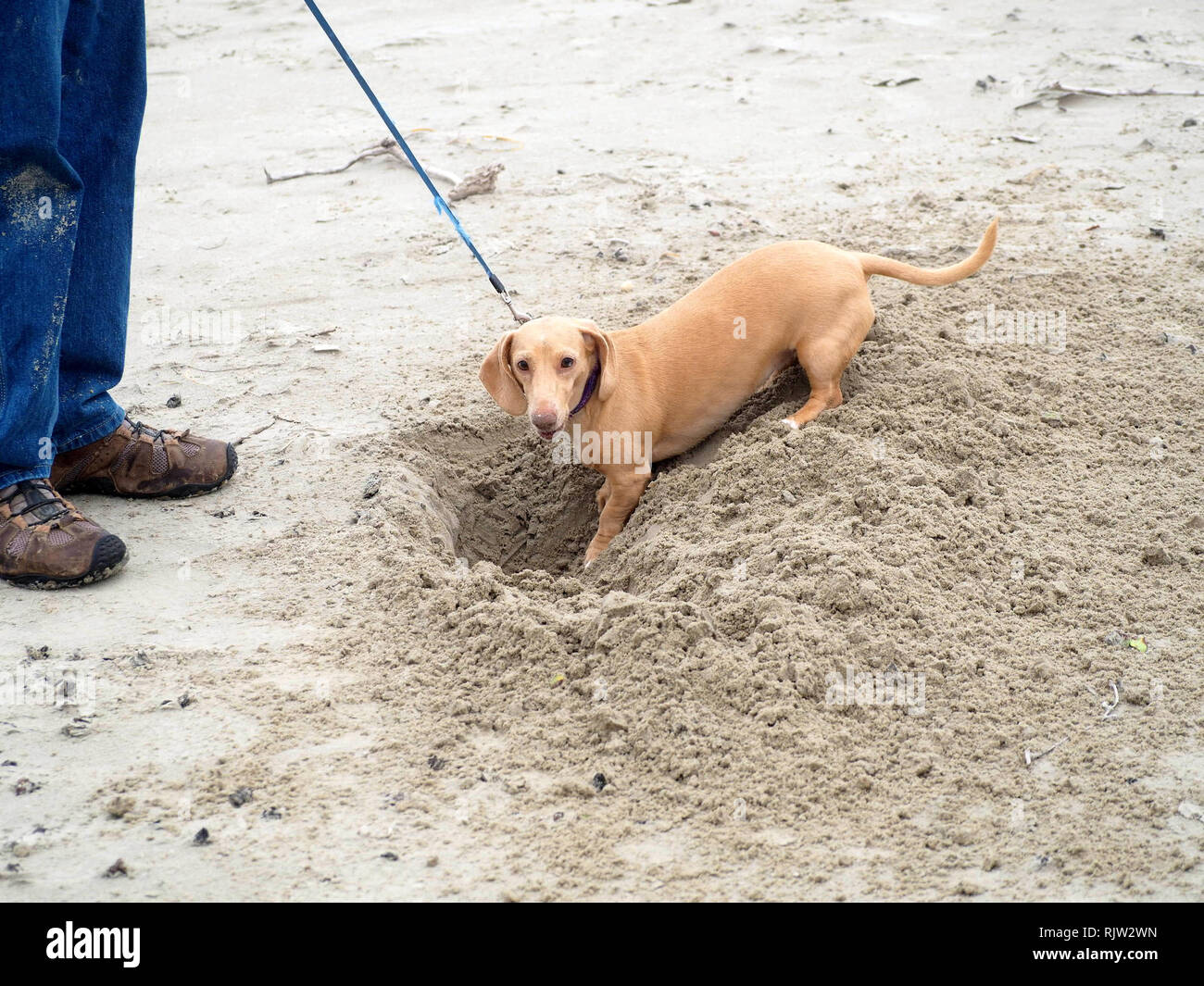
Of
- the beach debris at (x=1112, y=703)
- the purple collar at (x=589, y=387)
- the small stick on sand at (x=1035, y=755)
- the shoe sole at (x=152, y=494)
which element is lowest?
the shoe sole at (x=152, y=494)

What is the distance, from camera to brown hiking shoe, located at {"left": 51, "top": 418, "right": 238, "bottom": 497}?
3.58 meters

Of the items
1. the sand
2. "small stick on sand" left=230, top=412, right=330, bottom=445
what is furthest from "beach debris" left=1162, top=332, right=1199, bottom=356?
"small stick on sand" left=230, top=412, right=330, bottom=445

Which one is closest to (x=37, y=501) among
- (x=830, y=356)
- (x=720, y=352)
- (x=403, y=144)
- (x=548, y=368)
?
(x=548, y=368)

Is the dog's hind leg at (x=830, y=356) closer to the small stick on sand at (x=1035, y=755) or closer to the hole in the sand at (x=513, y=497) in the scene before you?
the hole in the sand at (x=513, y=497)

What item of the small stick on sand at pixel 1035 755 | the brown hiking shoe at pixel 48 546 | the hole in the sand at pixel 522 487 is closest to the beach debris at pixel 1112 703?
the small stick on sand at pixel 1035 755

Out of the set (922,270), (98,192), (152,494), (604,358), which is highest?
(98,192)

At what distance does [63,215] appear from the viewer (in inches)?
121

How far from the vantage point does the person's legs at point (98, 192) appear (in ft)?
10.7

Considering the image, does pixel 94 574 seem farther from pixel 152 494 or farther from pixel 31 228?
pixel 31 228

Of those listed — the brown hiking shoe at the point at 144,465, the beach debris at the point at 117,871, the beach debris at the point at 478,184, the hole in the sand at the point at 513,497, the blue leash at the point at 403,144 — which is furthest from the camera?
the beach debris at the point at 478,184

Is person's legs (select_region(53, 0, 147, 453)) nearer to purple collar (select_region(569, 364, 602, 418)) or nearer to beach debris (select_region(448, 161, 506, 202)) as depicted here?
purple collar (select_region(569, 364, 602, 418))

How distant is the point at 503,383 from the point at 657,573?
863 millimetres

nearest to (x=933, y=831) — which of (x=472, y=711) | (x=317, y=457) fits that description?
(x=472, y=711)

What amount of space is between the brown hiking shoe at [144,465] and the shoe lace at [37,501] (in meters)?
0.35
